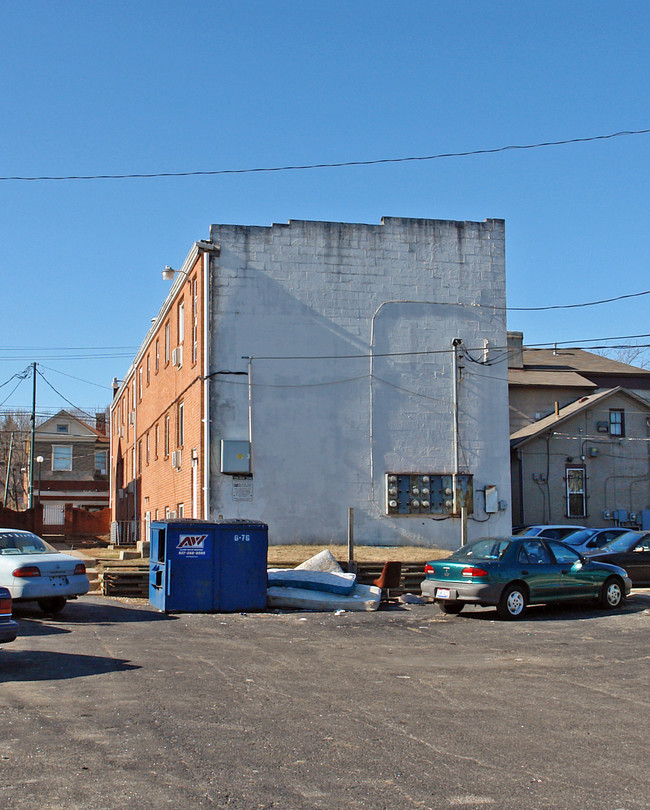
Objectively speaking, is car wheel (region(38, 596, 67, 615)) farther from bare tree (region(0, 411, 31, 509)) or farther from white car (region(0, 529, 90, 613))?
bare tree (region(0, 411, 31, 509))

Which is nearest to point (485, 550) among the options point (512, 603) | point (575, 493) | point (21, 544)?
point (512, 603)

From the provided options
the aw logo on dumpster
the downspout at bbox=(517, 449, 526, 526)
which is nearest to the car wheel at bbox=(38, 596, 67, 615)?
the aw logo on dumpster

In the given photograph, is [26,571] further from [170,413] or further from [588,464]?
[588,464]

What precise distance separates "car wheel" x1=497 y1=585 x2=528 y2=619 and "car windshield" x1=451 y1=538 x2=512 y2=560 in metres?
0.62

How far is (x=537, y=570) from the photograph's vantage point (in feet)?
52.4

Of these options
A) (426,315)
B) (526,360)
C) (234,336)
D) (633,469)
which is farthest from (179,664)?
(526,360)

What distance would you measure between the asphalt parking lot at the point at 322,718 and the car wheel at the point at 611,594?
9.08 feet

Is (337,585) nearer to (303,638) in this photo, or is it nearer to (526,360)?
(303,638)

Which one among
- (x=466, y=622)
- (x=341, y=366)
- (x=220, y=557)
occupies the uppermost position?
(x=341, y=366)

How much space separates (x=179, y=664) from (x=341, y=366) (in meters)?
15.7

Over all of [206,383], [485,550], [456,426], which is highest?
[206,383]

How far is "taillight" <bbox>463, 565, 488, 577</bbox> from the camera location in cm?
1535

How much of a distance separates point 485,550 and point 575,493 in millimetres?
21032

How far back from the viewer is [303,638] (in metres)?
13.4
